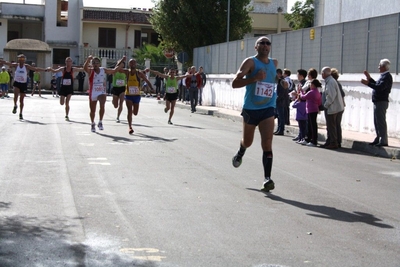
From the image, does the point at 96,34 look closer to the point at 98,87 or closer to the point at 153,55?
the point at 153,55

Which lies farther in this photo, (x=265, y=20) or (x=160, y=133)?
(x=265, y=20)

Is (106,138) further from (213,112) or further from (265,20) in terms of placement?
(265,20)

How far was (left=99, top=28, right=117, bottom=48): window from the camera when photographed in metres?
68.4

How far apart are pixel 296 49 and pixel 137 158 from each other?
15.0m

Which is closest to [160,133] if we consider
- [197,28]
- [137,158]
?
[137,158]

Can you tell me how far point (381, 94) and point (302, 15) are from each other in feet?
160

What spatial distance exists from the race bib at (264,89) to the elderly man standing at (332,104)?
735cm

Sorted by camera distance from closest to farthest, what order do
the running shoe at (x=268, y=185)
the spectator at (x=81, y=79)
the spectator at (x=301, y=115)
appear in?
the running shoe at (x=268, y=185), the spectator at (x=301, y=115), the spectator at (x=81, y=79)

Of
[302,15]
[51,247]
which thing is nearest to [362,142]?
[51,247]

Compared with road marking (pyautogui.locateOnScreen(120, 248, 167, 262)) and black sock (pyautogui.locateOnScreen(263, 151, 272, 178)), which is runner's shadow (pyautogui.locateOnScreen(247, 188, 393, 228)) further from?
road marking (pyautogui.locateOnScreen(120, 248, 167, 262))

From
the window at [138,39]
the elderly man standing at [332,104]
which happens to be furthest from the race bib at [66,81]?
the window at [138,39]

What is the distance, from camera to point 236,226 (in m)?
7.91

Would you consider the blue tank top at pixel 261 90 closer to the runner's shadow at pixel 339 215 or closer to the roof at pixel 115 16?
the runner's shadow at pixel 339 215

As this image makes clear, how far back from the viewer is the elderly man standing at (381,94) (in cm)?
1642
